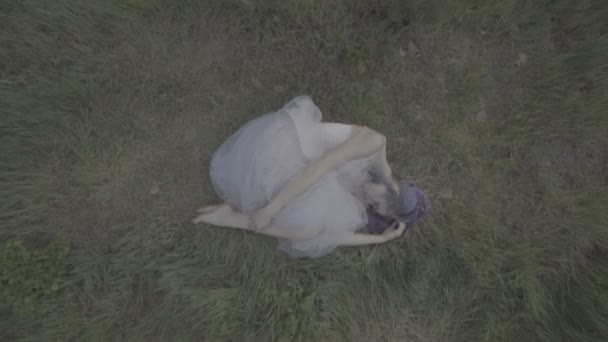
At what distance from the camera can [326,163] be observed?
182 centimetres

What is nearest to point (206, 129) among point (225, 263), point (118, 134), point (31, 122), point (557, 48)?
point (118, 134)

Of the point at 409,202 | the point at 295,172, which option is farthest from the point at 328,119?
the point at 409,202

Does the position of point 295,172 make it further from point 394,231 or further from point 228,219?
point 394,231

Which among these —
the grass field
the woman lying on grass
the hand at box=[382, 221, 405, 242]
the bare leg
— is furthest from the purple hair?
the grass field

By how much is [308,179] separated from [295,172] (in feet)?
0.52

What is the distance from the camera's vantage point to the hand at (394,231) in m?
2.32

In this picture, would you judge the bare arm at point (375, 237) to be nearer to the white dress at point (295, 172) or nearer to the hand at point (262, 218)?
the white dress at point (295, 172)

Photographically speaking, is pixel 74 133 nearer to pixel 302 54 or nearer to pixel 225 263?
pixel 225 263

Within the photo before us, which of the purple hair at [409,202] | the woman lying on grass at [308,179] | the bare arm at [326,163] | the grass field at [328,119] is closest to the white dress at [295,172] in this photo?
the woman lying on grass at [308,179]

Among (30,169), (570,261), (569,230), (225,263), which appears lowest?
(570,261)

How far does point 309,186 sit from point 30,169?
2.16 metres

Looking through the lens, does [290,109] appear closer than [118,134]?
Yes

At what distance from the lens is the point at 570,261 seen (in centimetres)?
247

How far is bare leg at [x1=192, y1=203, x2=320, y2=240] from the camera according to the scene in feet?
6.98
